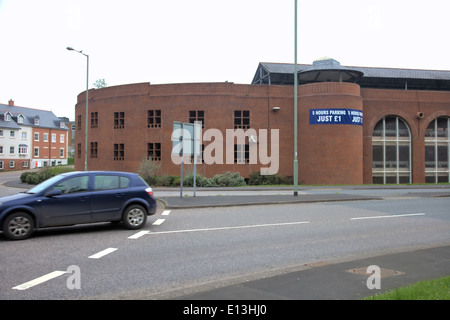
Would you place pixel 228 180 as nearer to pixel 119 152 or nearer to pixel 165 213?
pixel 119 152

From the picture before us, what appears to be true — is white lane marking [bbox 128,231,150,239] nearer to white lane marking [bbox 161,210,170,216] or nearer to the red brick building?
white lane marking [bbox 161,210,170,216]

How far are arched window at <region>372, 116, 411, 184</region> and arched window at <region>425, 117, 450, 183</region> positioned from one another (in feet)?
6.78

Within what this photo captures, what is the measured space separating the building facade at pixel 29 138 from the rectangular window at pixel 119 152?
3756 centimetres

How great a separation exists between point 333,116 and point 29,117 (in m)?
60.9

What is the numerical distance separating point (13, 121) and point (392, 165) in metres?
62.1

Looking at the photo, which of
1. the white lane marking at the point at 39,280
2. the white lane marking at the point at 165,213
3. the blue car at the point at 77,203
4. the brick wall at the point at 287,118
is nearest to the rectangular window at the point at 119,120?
the brick wall at the point at 287,118

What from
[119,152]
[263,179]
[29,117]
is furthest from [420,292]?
[29,117]

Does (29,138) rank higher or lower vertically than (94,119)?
higher

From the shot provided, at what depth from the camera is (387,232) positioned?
988 cm

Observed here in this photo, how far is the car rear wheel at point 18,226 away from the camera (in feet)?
27.5

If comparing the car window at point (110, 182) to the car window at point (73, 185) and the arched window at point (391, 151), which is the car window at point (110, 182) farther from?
the arched window at point (391, 151)

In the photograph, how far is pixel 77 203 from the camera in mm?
9141

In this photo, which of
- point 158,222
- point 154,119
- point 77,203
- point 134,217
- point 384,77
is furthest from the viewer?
point 384,77
